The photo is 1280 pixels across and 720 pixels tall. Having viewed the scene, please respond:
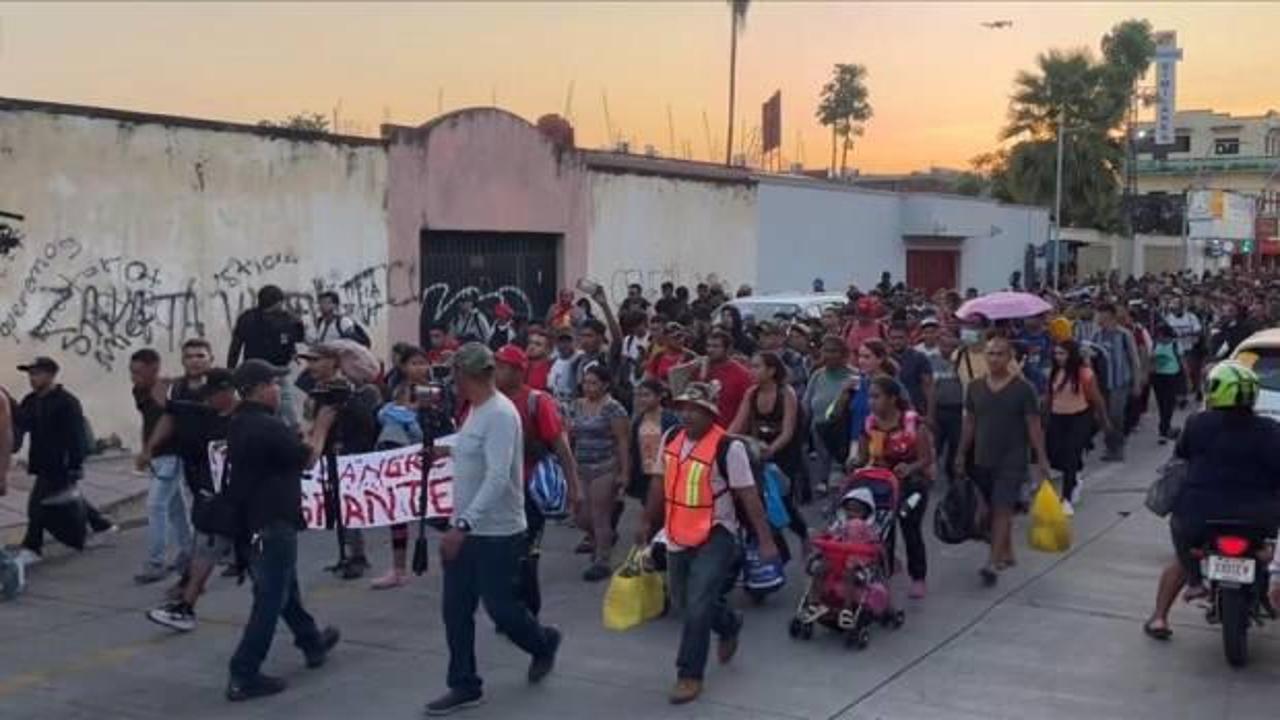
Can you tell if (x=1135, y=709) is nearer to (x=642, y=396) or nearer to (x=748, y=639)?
(x=748, y=639)

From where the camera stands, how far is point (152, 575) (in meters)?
9.73

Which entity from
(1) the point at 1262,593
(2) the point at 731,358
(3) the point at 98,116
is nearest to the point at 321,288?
(3) the point at 98,116

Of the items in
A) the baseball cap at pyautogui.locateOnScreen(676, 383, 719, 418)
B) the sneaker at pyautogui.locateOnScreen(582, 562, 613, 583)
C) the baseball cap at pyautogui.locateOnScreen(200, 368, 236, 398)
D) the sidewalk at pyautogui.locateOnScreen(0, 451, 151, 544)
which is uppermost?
the baseball cap at pyautogui.locateOnScreen(676, 383, 719, 418)

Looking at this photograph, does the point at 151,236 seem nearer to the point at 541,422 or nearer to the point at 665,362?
the point at 665,362

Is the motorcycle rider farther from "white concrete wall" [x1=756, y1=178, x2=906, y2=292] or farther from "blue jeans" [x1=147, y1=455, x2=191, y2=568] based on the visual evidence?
"white concrete wall" [x1=756, y1=178, x2=906, y2=292]

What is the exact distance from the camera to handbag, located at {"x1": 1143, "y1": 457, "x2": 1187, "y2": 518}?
7703 mm

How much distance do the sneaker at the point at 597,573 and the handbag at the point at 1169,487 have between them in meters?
3.55

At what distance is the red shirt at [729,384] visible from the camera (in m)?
10.5

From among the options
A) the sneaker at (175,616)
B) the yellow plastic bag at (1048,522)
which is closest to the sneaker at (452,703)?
the sneaker at (175,616)

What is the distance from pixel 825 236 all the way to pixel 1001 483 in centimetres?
2115

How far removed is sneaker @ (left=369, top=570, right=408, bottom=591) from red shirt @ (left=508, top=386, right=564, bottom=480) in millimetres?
1749

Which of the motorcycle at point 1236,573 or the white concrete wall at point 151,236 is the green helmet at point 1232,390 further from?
the white concrete wall at point 151,236

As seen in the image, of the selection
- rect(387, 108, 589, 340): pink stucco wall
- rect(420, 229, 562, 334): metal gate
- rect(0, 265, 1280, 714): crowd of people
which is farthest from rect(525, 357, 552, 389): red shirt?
rect(420, 229, 562, 334): metal gate

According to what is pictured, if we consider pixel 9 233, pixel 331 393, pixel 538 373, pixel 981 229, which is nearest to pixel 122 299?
pixel 9 233
